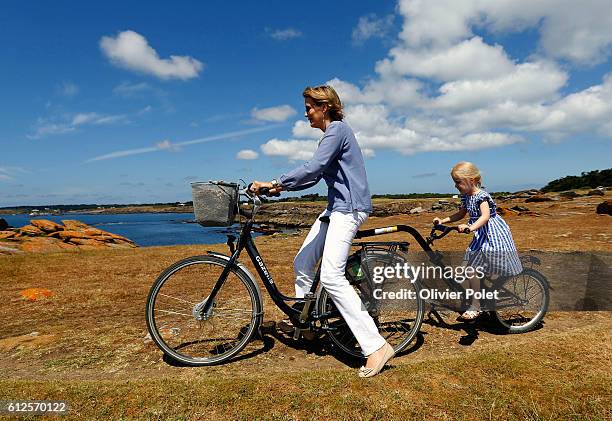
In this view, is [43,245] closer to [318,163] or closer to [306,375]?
[306,375]

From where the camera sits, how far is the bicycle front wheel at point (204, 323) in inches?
174

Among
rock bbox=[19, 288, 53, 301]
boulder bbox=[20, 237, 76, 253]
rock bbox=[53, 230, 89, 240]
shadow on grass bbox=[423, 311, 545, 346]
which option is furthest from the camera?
rock bbox=[53, 230, 89, 240]

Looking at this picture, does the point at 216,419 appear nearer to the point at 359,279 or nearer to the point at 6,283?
the point at 359,279

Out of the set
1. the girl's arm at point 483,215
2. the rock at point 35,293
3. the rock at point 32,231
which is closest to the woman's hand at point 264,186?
the girl's arm at point 483,215

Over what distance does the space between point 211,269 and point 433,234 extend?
3.21 metres

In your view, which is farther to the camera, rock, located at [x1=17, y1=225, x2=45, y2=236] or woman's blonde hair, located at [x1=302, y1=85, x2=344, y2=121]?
rock, located at [x1=17, y1=225, x2=45, y2=236]

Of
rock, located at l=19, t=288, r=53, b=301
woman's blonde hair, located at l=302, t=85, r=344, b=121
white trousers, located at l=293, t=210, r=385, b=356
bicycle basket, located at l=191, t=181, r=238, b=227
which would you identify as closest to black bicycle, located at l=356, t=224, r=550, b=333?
white trousers, located at l=293, t=210, r=385, b=356

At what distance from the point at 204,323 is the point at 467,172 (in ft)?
13.8

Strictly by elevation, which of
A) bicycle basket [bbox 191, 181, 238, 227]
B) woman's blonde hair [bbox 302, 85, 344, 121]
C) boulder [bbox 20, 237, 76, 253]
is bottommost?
boulder [bbox 20, 237, 76, 253]

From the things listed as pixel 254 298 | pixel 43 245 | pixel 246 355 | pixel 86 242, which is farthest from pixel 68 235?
pixel 254 298

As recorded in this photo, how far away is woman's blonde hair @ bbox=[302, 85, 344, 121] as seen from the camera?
4.23m

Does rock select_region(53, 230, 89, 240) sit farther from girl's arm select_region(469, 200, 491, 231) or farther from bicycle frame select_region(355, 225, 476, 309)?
girl's arm select_region(469, 200, 491, 231)

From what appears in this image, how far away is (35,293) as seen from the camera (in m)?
7.74

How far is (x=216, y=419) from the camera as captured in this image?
320 cm
